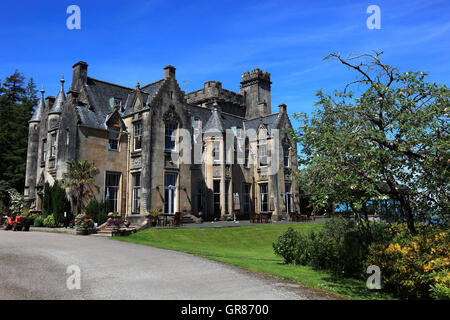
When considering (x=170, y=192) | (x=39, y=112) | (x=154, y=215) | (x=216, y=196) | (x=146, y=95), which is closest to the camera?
(x=154, y=215)

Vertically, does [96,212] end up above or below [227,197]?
below

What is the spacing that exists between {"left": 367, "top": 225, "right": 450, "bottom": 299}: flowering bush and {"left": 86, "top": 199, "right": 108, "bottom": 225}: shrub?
20.6 metres

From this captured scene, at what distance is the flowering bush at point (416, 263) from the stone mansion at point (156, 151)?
19.9 metres

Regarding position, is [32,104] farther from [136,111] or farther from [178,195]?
[178,195]

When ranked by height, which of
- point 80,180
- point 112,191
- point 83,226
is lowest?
point 83,226

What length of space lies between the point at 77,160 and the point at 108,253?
15293 millimetres

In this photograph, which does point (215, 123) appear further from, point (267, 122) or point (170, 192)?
point (170, 192)

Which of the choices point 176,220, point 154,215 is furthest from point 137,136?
point 176,220

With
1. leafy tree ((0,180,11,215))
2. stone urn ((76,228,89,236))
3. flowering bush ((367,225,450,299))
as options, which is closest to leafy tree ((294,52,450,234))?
flowering bush ((367,225,450,299))

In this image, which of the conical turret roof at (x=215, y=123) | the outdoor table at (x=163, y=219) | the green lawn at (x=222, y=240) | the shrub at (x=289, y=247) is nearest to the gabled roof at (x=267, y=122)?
the conical turret roof at (x=215, y=123)


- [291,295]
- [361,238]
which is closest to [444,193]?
[361,238]

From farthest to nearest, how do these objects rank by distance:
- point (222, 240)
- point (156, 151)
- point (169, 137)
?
1. point (169, 137)
2. point (156, 151)
3. point (222, 240)

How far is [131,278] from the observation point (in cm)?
964

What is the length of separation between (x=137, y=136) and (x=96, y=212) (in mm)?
7139
